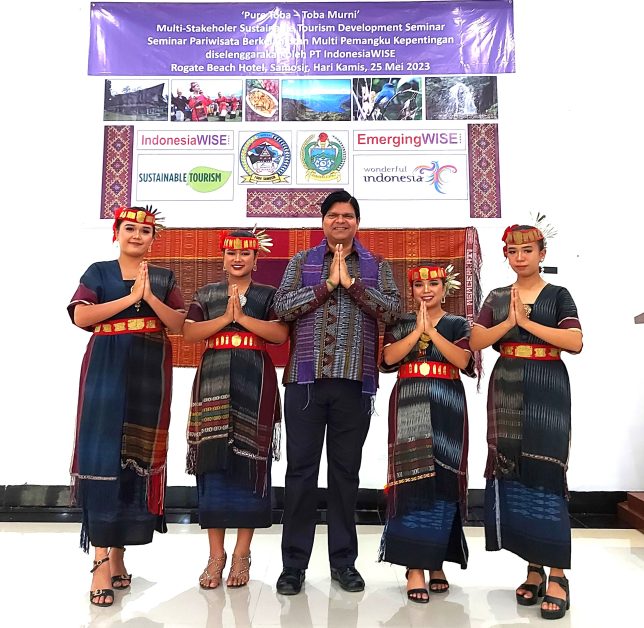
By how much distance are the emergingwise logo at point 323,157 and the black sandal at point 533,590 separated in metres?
2.74

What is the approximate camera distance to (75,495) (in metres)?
2.33

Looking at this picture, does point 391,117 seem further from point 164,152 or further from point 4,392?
point 4,392

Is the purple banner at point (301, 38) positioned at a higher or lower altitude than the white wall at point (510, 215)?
higher

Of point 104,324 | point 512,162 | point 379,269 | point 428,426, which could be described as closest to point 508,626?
point 428,426

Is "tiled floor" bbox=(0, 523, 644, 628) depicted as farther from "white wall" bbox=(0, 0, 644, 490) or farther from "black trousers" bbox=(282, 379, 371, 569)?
"white wall" bbox=(0, 0, 644, 490)

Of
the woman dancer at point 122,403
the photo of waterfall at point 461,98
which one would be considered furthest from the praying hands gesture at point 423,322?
the photo of waterfall at point 461,98

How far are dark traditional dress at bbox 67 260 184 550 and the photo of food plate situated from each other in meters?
2.14

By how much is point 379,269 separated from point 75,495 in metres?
1.53

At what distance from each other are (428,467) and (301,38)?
3.24 metres

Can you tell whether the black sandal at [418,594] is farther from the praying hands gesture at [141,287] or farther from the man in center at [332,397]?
Result: the praying hands gesture at [141,287]

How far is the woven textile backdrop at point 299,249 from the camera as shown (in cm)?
405

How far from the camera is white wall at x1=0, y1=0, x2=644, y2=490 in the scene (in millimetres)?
4055

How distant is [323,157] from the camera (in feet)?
13.7

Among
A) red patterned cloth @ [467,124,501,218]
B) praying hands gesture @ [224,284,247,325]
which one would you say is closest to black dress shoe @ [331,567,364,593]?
praying hands gesture @ [224,284,247,325]
